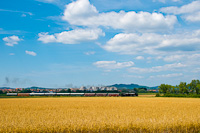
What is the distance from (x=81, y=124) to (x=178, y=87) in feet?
462

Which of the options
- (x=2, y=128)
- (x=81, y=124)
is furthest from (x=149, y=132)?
(x=2, y=128)

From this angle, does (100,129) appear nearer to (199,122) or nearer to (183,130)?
(183,130)

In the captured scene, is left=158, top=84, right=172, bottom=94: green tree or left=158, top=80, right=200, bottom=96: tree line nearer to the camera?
left=158, top=80, right=200, bottom=96: tree line

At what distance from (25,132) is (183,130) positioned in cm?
1063

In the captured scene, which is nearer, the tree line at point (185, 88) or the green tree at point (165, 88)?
the tree line at point (185, 88)

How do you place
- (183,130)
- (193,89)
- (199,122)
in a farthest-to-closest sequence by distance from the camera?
(193,89)
(199,122)
(183,130)

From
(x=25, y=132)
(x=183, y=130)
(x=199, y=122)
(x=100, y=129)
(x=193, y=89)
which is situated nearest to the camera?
(x=25, y=132)

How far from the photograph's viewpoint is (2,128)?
1316 cm

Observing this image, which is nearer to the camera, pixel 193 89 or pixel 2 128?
pixel 2 128

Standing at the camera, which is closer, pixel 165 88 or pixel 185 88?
pixel 185 88

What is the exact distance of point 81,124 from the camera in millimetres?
14266

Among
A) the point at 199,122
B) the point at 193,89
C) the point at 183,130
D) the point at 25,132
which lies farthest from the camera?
the point at 193,89

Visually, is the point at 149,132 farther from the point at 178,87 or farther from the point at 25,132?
→ the point at 178,87

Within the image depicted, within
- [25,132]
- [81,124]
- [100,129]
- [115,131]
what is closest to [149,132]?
[115,131]
